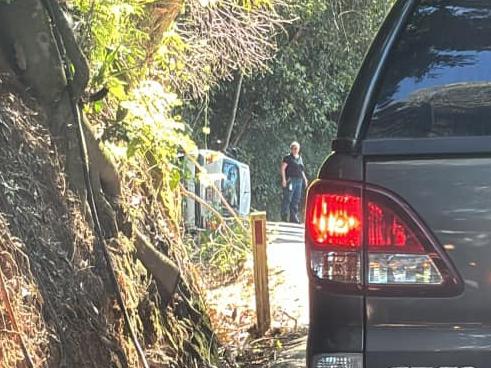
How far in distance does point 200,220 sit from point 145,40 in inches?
123

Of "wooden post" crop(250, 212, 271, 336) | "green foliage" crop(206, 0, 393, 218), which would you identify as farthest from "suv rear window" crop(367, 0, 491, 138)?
"green foliage" crop(206, 0, 393, 218)

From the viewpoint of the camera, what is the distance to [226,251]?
745cm

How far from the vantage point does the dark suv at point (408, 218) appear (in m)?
2.27

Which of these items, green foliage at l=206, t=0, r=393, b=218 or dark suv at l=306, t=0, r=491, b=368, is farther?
green foliage at l=206, t=0, r=393, b=218

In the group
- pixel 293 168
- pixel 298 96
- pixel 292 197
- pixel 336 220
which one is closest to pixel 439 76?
pixel 336 220

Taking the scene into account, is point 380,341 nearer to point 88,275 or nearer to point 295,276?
point 88,275

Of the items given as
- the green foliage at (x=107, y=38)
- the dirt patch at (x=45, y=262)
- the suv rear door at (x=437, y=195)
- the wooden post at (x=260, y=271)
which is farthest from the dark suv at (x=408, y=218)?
the wooden post at (x=260, y=271)

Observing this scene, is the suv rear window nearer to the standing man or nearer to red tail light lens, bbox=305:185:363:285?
red tail light lens, bbox=305:185:363:285

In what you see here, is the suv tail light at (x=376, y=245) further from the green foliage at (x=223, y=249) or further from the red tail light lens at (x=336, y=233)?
the green foliage at (x=223, y=249)

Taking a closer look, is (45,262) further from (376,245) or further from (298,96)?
(298,96)

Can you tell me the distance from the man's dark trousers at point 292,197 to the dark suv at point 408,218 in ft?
43.5

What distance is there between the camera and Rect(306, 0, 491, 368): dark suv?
2266mm

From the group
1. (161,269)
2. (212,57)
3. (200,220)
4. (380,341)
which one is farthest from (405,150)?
(200,220)

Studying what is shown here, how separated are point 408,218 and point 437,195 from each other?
106mm
